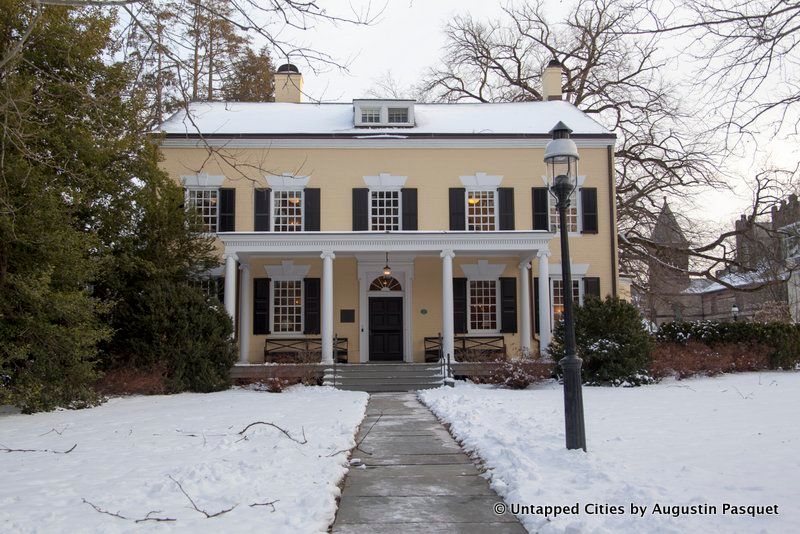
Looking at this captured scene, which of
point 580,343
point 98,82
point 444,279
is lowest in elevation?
point 580,343

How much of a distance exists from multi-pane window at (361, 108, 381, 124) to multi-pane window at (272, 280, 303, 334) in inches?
228

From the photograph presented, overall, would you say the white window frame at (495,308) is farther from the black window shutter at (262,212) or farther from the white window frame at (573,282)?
the black window shutter at (262,212)

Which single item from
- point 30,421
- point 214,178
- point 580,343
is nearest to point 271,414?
point 30,421

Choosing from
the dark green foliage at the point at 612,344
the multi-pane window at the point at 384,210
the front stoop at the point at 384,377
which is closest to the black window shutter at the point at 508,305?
the front stoop at the point at 384,377

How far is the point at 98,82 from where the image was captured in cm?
1275

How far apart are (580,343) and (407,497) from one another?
10.1m

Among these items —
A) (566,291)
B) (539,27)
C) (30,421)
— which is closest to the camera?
(566,291)

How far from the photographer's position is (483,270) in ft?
63.1

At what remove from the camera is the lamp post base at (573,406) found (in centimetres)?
662

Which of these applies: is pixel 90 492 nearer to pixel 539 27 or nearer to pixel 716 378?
pixel 716 378

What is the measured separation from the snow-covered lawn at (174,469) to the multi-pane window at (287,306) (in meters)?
8.06

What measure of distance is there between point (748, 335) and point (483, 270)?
7243mm

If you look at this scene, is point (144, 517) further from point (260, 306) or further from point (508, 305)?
point (508, 305)

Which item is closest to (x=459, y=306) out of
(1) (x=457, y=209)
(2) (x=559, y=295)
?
(1) (x=457, y=209)
